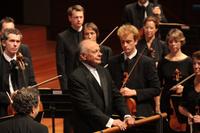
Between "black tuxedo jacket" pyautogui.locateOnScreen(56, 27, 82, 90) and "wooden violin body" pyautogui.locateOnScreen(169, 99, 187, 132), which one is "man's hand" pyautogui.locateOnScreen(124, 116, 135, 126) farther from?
"black tuxedo jacket" pyautogui.locateOnScreen(56, 27, 82, 90)

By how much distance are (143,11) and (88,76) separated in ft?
10.8

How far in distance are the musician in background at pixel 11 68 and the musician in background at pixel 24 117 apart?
5.28 feet

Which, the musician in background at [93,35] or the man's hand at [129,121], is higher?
the musician in background at [93,35]

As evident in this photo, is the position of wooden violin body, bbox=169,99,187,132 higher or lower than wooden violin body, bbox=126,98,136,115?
lower

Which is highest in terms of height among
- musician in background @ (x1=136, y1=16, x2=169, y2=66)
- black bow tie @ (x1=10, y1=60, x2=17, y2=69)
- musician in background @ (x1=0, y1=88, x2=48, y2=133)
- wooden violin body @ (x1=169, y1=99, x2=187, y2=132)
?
musician in background @ (x1=136, y1=16, x2=169, y2=66)

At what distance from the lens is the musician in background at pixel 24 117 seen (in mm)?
4234

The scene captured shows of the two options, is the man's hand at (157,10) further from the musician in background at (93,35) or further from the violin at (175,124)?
the violin at (175,124)

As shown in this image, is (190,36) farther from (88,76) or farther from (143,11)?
(88,76)

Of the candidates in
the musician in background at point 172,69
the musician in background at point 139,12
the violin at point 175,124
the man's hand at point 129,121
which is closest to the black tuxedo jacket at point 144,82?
the violin at point 175,124

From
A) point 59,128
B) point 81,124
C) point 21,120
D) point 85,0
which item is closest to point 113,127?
point 81,124

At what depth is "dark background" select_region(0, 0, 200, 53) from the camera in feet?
37.3

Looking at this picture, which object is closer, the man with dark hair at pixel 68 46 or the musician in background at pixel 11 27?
the musician in background at pixel 11 27

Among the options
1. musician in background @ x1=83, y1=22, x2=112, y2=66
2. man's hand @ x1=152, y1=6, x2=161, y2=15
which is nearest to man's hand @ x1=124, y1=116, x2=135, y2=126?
musician in background @ x1=83, y1=22, x2=112, y2=66

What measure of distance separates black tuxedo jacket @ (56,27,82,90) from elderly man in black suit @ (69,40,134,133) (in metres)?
1.56
